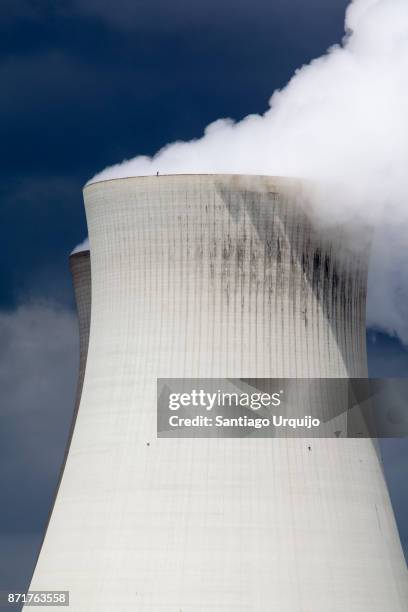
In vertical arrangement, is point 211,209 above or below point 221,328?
above

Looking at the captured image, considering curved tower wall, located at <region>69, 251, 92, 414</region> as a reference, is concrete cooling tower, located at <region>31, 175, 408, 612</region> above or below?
below

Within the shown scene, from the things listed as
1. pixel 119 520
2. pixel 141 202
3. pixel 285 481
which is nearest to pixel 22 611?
pixel 119 520

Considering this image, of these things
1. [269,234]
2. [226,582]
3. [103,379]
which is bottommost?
[226,582]

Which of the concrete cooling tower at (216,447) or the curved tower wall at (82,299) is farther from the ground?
the curved tower wall at (82,299)

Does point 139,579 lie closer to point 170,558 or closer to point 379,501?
point 170,558

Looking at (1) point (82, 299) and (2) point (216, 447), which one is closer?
(2) point (216, 447)

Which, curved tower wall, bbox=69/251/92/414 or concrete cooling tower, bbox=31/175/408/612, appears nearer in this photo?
concrete cooling tower, bbox=31/175/408/612

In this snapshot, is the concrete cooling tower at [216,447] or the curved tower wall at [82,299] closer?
the concrete cooling tower at [216,447]

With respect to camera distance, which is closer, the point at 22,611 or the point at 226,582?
the point at 226,582
